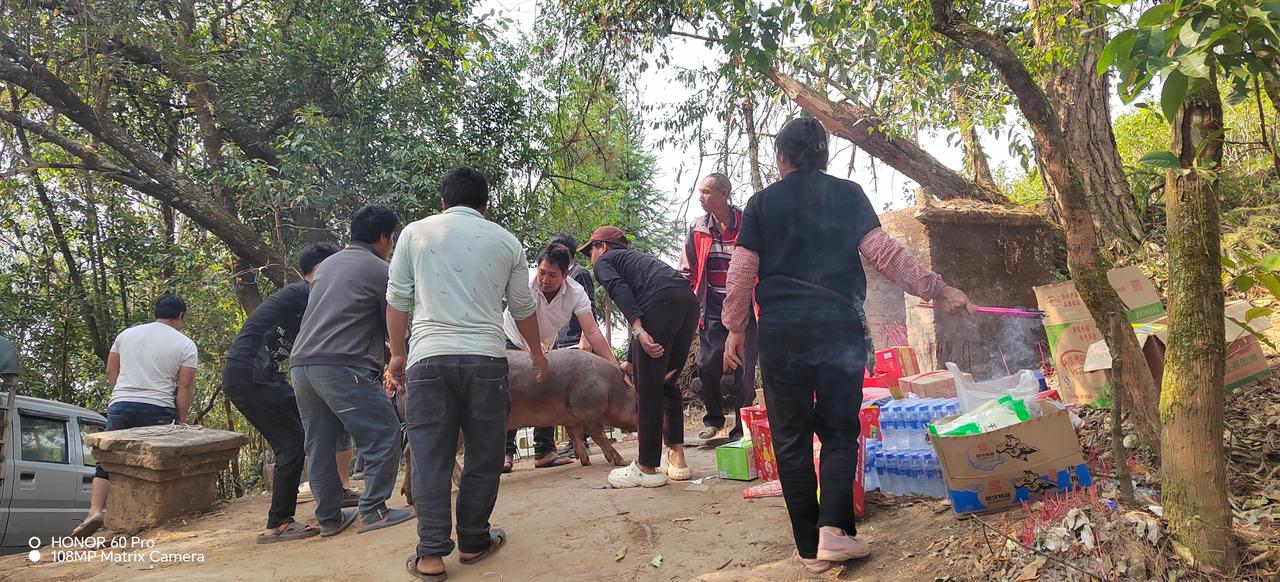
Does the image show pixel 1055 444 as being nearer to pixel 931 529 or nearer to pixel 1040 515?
pixel 1040 515

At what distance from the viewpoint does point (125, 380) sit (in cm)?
578

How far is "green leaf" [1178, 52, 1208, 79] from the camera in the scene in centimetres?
177

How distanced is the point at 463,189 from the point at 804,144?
5.38 feet

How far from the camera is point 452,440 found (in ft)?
11.1

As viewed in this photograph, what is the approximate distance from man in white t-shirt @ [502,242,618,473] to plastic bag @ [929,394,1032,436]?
2415mm

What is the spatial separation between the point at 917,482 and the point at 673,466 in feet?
5.06

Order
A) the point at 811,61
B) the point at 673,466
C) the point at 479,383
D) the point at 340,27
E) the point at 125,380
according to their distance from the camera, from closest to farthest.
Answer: the point at 479,383 → the point at 673,466 → the point at 125,380 → the point at 811,61 → the point at 340,27

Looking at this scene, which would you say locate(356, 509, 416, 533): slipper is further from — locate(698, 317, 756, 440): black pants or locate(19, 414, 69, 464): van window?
locate(19, 414, 69, 464): van window

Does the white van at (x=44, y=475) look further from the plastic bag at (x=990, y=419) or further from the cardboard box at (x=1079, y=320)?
A: the cardboard box at (x=1079, y=320)

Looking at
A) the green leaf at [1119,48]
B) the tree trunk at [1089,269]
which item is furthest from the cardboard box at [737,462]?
the green leaf at [1119,48]

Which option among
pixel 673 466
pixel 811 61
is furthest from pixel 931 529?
pixel 811 61

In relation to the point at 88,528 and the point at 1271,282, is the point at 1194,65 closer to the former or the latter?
the point at 1271,282

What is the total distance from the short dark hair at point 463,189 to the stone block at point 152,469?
130 inches

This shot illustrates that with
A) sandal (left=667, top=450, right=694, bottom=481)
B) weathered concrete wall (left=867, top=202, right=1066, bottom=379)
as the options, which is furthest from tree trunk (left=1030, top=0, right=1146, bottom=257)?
sandal (left=667, top=450, right=694, bottom=481)
